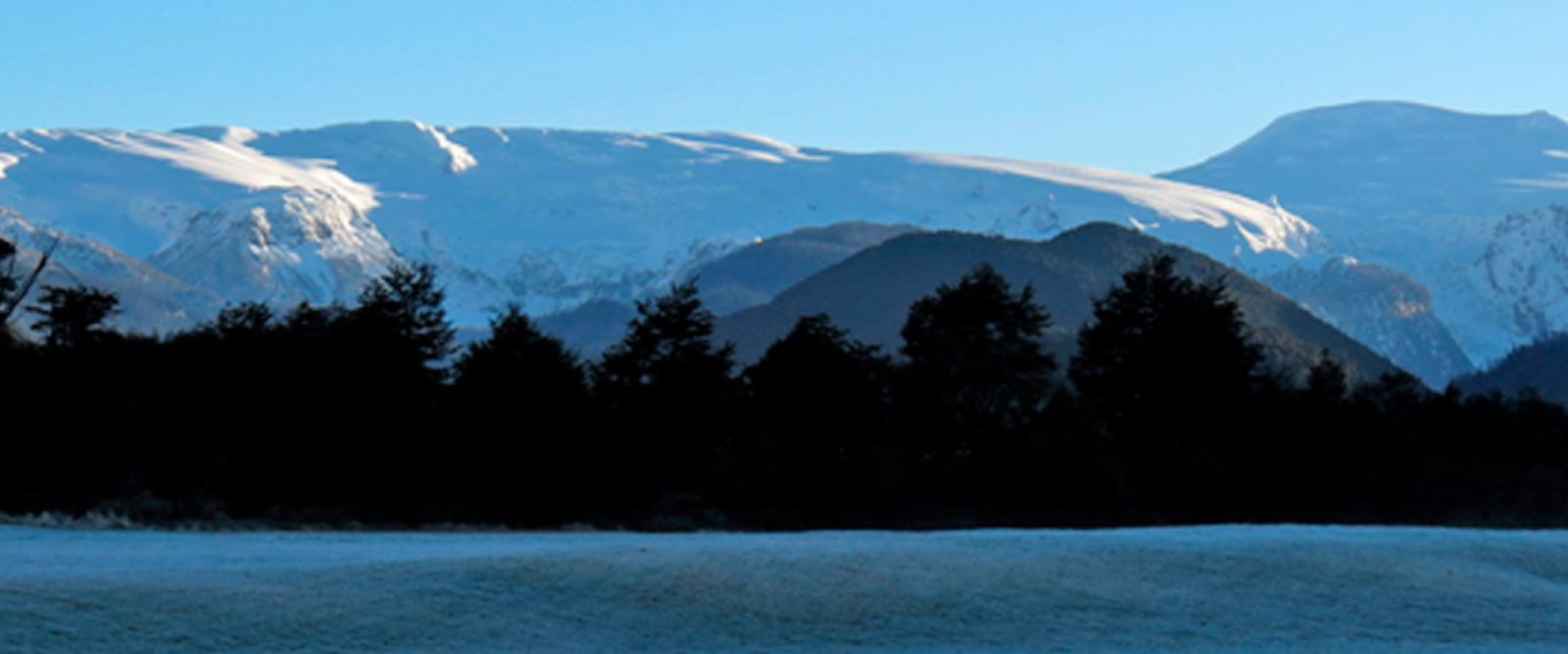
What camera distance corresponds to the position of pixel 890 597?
1852cm

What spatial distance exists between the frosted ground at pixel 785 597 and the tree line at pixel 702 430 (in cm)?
2305

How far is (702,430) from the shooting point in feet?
181

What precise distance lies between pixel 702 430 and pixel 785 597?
122 feet

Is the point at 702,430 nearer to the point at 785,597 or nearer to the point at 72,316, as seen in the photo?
the point at 72,316

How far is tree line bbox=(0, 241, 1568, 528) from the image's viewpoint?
4788 cm

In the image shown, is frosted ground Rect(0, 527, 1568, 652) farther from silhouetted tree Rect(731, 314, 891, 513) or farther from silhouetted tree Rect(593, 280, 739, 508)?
silhouetted tree Rect(593, 280, 739, 508)

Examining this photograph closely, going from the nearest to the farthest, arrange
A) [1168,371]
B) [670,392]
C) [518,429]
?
[518,429] → [670,392] → [1168,371]

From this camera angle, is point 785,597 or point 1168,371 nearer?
point 785,597

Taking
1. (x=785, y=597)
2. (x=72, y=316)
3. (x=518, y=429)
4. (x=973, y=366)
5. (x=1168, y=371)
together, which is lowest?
(x=785, y=597)

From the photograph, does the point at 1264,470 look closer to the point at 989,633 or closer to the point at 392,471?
the point at 392,471

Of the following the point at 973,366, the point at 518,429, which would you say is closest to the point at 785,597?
the point at 518,429

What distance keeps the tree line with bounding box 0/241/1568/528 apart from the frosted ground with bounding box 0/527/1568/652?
75.6 ft

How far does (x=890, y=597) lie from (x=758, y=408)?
37.0 m

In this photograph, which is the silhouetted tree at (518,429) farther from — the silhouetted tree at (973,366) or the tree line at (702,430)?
the silhouetted tree at (973,366)
